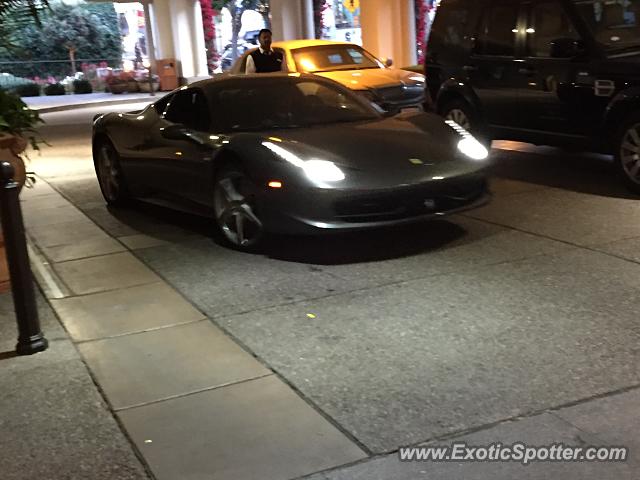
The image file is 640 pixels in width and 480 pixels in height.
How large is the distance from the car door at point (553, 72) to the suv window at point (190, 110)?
3.75 metres

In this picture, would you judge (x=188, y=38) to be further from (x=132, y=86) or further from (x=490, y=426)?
(x=490, y=426)

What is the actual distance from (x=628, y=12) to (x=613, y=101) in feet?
3.28

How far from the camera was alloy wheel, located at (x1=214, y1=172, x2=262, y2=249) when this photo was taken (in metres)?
6.33

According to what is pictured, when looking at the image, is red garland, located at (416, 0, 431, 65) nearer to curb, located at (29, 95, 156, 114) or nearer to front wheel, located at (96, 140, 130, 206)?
curb, located at (29, 95, 156, 114)

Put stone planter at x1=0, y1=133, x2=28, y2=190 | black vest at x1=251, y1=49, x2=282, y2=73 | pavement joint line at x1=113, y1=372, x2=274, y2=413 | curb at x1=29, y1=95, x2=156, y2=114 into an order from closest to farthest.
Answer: pavement joint line at x1=113, y1=372, x2=274, y2=413
stone planter at x1=0, y1=133, x2=28, y2=190
black vest at x1=251, y1=49, x2=282, y2=73
curb at x1=29, y1=95, x2=156, y2=114

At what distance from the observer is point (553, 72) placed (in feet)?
27.3

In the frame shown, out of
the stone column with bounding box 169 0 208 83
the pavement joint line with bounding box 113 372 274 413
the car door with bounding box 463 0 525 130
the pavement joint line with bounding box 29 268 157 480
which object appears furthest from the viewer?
the stone column with bounding box 169 0 208 83

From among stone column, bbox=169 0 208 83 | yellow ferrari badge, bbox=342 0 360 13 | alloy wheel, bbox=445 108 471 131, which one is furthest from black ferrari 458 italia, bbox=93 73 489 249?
stone column, bbox=169 0 208 83

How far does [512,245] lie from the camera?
20.5 feet

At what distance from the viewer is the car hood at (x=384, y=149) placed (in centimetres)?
596

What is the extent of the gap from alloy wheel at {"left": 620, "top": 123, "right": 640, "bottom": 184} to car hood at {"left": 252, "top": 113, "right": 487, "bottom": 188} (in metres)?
1.94

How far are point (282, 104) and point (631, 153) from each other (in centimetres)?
341

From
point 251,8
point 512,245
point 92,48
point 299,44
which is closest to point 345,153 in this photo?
point 512,245

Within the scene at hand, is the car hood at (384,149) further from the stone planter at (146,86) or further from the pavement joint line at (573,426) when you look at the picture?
the stone planter at (146,86)
